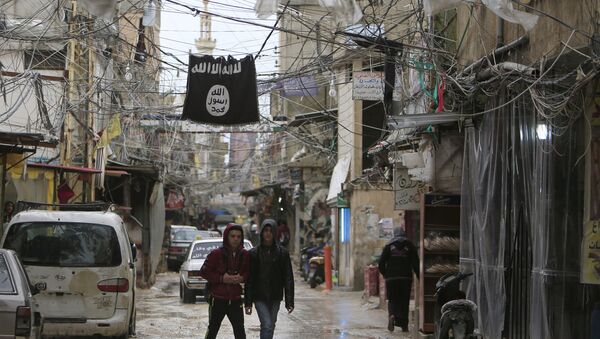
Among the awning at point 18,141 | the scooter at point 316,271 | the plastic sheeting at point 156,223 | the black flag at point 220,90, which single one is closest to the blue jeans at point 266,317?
the black flag at point 220,90

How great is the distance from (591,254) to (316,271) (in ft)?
72.4

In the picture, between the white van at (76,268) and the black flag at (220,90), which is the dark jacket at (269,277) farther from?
the black flag at (220,90)

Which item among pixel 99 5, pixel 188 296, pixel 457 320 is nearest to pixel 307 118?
pixel 188 296

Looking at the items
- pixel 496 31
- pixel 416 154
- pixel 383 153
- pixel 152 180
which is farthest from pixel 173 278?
pixel 496 31

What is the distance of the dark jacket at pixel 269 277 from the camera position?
35.5 feet

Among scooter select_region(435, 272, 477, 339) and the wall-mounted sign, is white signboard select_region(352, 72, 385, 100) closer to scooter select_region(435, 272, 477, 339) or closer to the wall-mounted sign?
scooter select_region(435, 272, 477, 339)

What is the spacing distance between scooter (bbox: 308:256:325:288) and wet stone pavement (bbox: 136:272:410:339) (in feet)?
10.7

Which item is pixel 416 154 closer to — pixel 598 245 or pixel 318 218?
pixel 598 245

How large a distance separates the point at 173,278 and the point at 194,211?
42734mm

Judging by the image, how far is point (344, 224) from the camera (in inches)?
1200

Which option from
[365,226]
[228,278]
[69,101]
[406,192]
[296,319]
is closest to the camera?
[228,278]

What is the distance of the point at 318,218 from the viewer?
138 ft

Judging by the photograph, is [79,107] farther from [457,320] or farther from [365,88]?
[457,320]

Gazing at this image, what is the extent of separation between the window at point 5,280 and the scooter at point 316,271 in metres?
21.7
